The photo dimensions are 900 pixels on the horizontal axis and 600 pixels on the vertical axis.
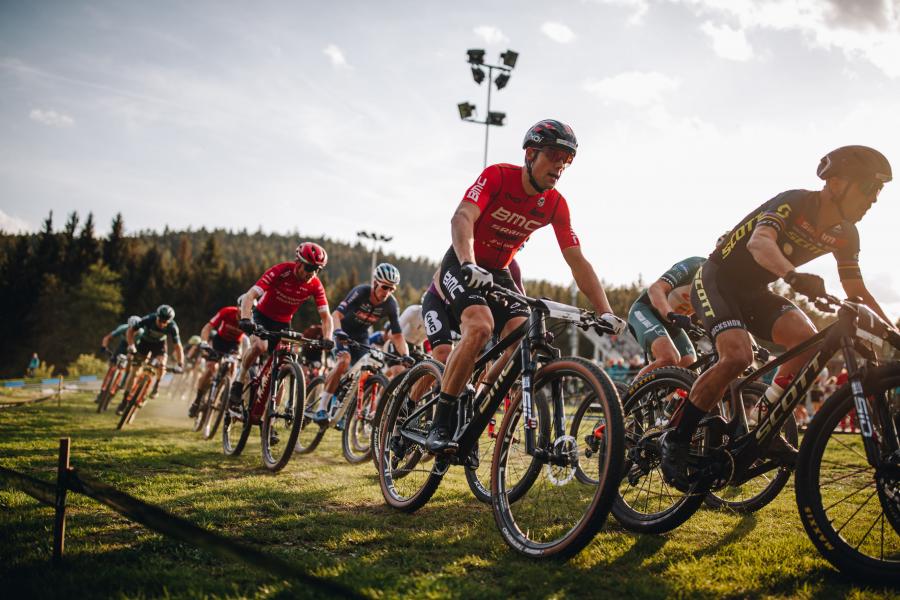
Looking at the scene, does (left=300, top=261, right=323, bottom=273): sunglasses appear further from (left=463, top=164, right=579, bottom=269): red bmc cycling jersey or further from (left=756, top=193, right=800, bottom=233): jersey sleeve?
(left=756, top=193, right=800, bottom=233): jersey sleeve

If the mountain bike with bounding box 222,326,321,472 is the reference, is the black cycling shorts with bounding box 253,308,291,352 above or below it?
above

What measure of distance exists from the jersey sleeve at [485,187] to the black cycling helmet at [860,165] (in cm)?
244

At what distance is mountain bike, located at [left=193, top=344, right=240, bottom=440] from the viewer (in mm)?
9570

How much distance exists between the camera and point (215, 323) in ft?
42.1

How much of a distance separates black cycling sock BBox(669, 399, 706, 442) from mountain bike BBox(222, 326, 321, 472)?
4292 mm

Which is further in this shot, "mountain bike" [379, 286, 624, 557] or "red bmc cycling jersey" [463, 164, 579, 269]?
"red bmc cycling jersey" [463, 164, 579, 269]

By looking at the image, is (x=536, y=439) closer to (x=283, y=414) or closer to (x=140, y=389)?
(x=283, y=414)

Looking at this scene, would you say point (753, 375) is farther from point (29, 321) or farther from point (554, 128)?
point (29, 321)

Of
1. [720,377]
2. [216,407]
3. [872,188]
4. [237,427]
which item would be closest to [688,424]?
[720,377]

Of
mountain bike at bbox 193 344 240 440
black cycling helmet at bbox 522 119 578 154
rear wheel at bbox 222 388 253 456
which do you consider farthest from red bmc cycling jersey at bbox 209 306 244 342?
black cycling helmet at bbox 522 119 578 154

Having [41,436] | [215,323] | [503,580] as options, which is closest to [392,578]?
[503,580]

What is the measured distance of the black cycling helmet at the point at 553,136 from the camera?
4699 mm

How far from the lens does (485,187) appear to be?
498 centimetres

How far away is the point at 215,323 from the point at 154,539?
9.71m
